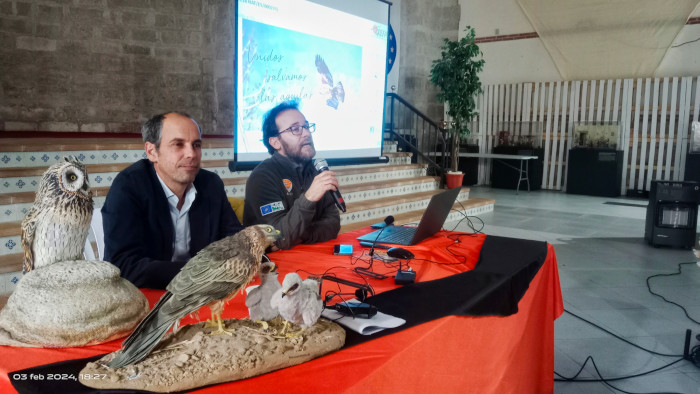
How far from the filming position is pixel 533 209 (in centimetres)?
761

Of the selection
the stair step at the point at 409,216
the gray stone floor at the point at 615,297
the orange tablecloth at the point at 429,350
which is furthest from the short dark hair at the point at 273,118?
the stair step at the point at 409,216

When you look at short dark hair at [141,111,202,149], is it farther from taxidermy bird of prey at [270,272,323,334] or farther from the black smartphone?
taxidermy bird of prey at [270,272,323,334]

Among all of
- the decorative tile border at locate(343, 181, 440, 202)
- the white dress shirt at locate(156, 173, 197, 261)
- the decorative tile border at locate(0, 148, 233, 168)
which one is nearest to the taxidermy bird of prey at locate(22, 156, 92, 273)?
the white dress shirt at locate(156, 173, 197, 261)

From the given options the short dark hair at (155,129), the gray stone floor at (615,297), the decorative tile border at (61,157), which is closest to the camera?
the short dark hair at (155,129)

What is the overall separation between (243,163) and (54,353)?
7.90ft

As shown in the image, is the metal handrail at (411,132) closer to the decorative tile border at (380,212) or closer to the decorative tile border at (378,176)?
the decorative tile border at (378,176)

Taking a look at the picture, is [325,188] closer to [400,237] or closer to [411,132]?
[400,237]

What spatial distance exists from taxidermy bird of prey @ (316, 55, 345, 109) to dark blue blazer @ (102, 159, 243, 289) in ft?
6.28

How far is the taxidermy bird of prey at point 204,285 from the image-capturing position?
0.82 m

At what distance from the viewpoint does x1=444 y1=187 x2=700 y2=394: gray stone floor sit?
2.42 m

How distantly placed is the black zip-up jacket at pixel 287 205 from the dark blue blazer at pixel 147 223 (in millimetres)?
307

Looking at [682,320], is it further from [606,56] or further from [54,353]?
[606,56]

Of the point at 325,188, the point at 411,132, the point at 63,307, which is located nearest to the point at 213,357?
the point at 63,307

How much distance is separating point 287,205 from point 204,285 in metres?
1.38
